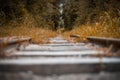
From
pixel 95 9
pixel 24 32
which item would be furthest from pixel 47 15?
pixel 24 32

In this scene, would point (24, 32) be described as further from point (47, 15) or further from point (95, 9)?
point (47, 15)

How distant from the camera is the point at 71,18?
31.9 meters

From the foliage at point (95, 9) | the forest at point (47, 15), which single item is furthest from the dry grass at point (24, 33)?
the foliage at point (95, 9)

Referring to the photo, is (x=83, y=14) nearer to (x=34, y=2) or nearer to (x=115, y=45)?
(x=34, y=2)

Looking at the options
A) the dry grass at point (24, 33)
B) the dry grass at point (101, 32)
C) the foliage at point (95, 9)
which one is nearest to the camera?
the dry grass at point (101, 32)

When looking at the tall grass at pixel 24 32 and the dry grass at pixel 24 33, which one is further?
the tall grass at pixel 24 32

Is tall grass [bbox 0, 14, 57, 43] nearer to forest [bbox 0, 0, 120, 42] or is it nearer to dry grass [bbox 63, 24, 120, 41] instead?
forest [bbox 0, 0, 120, 42]

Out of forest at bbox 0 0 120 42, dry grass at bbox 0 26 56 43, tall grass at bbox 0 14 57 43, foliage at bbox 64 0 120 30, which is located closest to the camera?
dry grass at bbox 0 26 56 43

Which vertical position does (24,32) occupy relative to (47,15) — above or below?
below

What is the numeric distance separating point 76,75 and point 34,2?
53.0 feet

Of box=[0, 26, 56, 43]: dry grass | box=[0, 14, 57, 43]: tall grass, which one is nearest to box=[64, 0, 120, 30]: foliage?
box=[0, 14, 57, 43]: tall grass

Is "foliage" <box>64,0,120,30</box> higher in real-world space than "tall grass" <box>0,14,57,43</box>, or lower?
higher

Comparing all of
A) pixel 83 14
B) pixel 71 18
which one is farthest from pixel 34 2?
pixel 71 18

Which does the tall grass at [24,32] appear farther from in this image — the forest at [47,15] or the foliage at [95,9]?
the foliage at [95,9]
